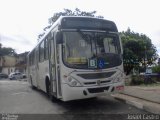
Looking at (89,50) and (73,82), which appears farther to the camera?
(89,50)

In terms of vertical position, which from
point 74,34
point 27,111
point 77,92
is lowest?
point 27,111

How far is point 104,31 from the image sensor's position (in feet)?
35.9

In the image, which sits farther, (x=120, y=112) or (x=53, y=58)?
(x=53, y=58)

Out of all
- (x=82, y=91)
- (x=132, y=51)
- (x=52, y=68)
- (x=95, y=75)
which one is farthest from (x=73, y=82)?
(x=132, y=51)

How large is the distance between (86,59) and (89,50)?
0.40 meters

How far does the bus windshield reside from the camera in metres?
10.0

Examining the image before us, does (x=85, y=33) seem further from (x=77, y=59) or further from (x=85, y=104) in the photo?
(x=85, y=104)

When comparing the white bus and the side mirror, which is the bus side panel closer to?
the white bus

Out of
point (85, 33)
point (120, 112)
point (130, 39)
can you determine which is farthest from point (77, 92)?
point (130, 39)

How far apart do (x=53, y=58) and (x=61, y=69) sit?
1388 mm

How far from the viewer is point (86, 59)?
10.1 meters

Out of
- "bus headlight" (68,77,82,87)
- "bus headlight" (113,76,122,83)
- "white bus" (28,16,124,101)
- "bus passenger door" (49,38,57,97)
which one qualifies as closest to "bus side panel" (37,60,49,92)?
"bus passenger door" (49,38,57,97)

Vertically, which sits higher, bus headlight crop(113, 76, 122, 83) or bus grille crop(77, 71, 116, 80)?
bus grille crop(77, 71, 116, 80)

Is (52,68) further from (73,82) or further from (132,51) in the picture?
(132,51)
